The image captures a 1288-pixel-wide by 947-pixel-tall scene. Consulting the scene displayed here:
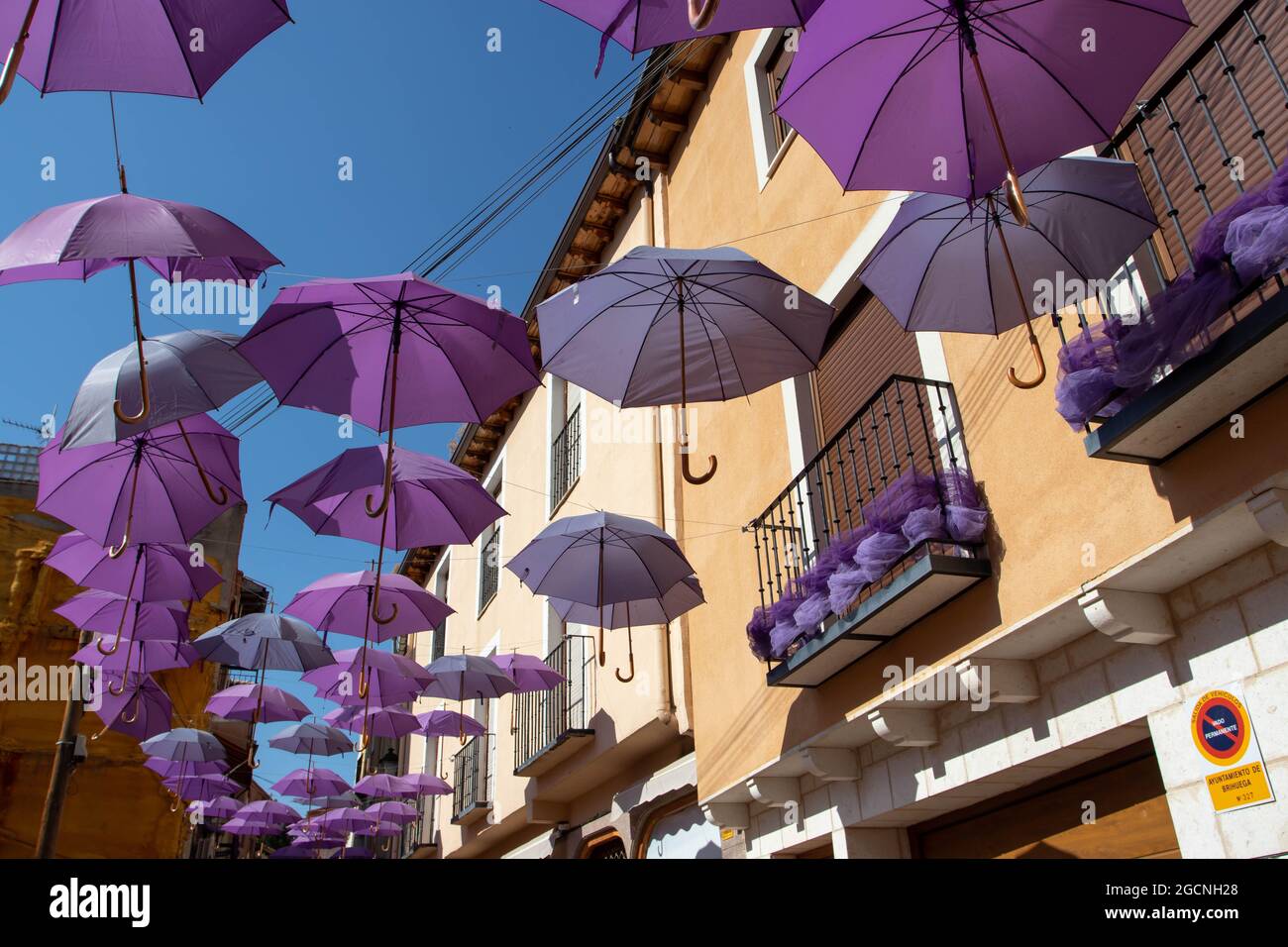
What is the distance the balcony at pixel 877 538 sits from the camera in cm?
603

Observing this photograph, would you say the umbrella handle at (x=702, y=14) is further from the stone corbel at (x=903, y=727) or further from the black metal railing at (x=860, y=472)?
the stone corbel at (x=903, y=727)

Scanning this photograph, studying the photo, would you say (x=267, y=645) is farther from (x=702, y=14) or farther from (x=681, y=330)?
(x=702, y=14)

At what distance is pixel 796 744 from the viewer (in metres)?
7.73

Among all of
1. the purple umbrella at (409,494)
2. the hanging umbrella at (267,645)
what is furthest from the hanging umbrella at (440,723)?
the purple umbrella at (409,494)

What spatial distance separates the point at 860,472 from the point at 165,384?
202 inches

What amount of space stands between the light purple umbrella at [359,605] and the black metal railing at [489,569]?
25.3ft

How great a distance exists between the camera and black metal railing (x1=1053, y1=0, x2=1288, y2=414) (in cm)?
464

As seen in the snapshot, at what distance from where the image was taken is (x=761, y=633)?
7840 mm

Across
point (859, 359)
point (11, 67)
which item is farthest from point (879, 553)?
point (11, 67)

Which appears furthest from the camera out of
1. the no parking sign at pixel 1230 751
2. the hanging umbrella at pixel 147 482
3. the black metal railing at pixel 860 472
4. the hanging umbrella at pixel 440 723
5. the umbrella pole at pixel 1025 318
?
the hanging umbrella at pixel 440 723
